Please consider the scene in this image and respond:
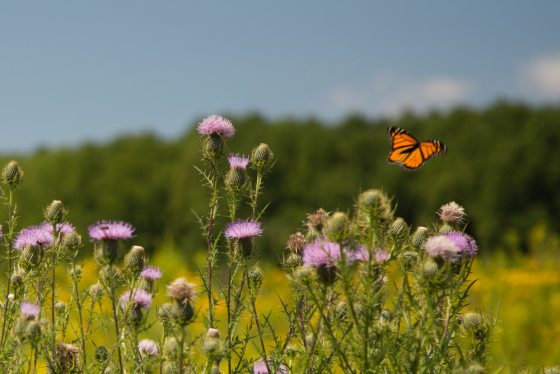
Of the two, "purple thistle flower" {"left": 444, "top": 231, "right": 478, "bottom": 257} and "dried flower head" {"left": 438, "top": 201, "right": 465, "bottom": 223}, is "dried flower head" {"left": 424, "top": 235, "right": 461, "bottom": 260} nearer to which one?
"purple thistle flower" {"left": 444, "top": 231, "right": 478, "bottom": 257}

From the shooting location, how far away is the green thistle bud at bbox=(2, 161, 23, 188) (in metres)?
3.07

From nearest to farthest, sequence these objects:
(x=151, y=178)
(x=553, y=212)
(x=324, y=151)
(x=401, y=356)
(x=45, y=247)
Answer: (x=401, y=356), (x=45, y=247), (x=553, y=212), (x=324, y=151), (x=151, y=178)

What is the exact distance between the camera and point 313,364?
9.08ft

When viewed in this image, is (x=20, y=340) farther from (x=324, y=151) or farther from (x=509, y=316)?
(x=324, y=151)

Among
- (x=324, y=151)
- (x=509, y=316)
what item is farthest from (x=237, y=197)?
(x=324, y=151)

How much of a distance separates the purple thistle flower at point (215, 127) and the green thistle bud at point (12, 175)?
759mm

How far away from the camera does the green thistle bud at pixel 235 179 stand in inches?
121

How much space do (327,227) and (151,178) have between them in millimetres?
26274

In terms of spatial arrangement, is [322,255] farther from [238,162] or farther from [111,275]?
[238,162]

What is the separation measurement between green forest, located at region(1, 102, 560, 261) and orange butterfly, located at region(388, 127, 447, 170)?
13.1m

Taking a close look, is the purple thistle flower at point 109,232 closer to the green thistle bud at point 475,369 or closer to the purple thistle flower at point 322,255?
the purple thistle flower at point 322,255

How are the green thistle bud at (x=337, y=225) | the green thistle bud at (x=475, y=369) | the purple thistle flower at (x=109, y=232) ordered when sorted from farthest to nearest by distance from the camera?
1. the purple thistle flower at (x=109, y=232)
2. the green thistle bud at (x=337, y=225)
3. the green thistle bud at (x=475, y=369)

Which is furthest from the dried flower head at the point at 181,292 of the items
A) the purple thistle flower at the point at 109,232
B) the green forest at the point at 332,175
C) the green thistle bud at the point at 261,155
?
the green forest at the point at 332,175

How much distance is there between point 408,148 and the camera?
11.5ft
